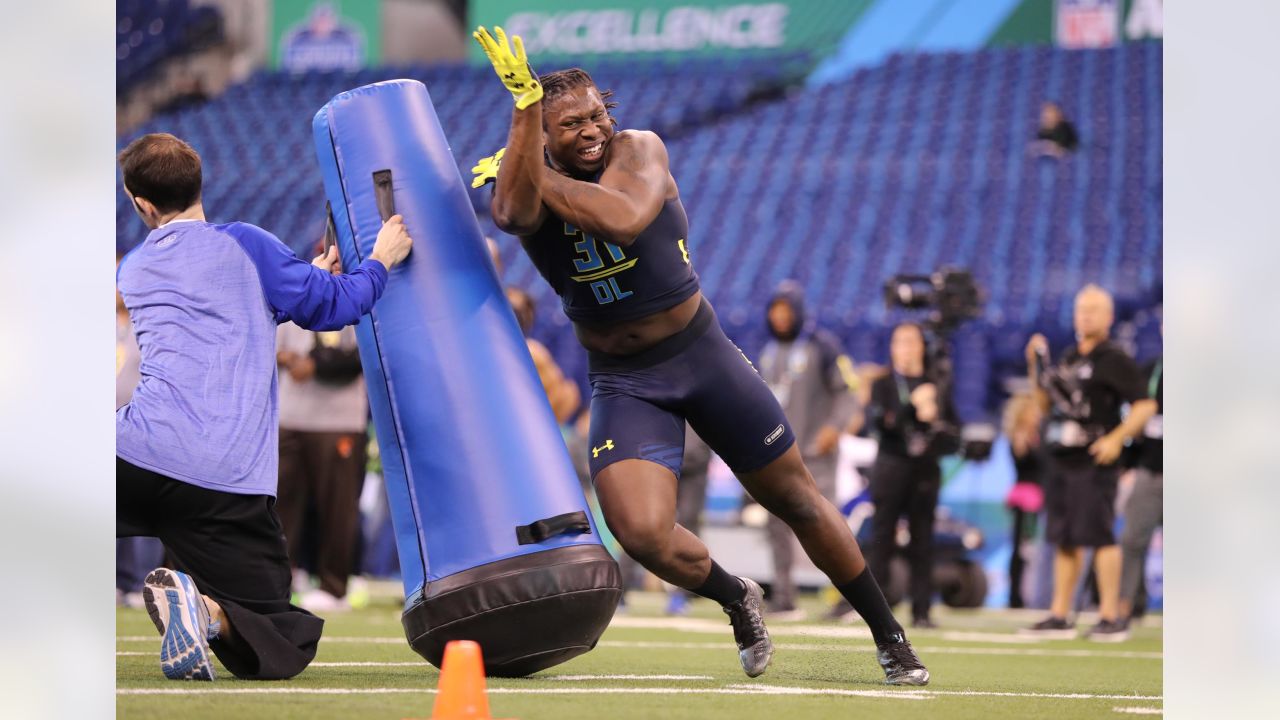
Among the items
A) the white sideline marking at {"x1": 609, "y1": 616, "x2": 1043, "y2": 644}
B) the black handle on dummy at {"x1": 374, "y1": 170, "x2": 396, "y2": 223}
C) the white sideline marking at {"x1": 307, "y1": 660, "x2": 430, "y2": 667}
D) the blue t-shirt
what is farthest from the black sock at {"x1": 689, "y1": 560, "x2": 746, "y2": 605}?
the white sideline marking at {"x1": 609, "y1": 616, "x2": 1043, "y2": 644}

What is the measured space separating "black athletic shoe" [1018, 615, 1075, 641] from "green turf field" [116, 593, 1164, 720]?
11.2 inches

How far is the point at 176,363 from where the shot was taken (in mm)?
3434

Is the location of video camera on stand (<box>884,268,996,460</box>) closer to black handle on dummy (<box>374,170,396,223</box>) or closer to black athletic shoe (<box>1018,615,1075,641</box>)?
black athletic shoe (<box>1018,615,1075,641</box>)

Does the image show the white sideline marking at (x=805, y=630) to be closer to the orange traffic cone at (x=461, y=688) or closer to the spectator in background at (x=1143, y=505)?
the spectator in background at (x=1143, y=505)

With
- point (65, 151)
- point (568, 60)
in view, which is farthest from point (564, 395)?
point (568, 60)

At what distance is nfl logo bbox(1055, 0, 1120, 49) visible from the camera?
43.6 ft

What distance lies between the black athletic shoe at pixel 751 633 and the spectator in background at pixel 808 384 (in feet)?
9.91

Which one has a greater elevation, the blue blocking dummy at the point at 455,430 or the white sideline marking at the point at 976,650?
the blue blocking dummy at the point at 455,430

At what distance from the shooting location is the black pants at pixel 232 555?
3414 mm

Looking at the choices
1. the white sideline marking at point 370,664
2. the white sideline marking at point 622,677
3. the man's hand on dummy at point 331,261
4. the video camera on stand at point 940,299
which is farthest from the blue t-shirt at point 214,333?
the video camera on stand at point 940,299

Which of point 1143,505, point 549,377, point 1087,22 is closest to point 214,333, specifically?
point 549,377

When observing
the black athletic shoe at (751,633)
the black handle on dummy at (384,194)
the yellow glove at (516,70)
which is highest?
the yellow glove at (516,70)
